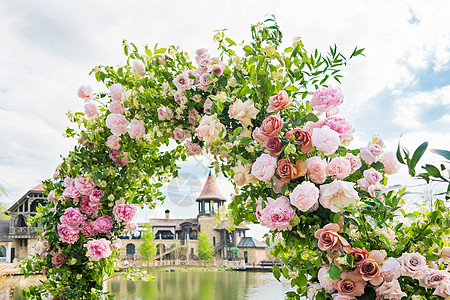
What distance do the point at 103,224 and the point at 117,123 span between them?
0.86m

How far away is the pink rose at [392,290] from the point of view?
1.55 m

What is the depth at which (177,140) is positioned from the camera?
2723mm

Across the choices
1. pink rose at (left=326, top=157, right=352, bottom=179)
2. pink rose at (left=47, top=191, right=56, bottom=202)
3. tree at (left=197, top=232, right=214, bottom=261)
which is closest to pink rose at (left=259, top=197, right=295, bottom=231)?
pink rose at (left=326, top=157, right=352, bottom=179)

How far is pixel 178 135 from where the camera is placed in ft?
8.81

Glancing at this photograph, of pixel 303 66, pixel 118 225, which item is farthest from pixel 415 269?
pixel 118 225

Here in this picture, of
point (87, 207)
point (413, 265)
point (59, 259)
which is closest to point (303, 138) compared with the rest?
point (413, 265)

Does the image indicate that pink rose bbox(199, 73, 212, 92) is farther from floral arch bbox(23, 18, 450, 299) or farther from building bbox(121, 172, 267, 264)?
building bbox(121, 172, 267, 264)

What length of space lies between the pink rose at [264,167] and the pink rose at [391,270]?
2.11 feet

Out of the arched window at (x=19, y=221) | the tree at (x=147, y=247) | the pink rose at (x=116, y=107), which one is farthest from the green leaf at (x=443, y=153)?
the tree at (x=147, y=247)

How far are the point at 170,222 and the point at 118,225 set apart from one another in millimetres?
33903

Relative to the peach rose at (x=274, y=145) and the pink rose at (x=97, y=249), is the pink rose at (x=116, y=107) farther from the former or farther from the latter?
the peach rose at (x=274, y=145)

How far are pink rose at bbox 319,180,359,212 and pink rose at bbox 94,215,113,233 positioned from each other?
6.34 ft

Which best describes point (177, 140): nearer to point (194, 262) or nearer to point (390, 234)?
point (390, 234)

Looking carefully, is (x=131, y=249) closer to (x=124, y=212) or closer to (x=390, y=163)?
(x=124, y=212)
